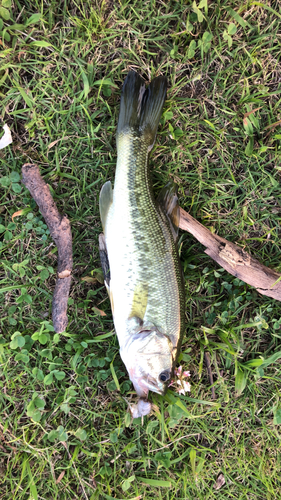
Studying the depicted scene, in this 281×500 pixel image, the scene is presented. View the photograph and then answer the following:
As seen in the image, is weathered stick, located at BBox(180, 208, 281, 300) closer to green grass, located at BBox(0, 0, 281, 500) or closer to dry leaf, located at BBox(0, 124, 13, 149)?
green grass, located at BBox(0, 0, 281, 500)

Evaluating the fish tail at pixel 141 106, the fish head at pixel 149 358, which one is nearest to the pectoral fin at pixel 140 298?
the fish head at pixel 149 358

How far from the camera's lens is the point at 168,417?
2789mm

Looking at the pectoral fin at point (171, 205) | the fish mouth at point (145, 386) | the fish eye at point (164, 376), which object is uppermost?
the pectoral fin at point (171, 205)

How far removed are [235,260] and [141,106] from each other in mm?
1520

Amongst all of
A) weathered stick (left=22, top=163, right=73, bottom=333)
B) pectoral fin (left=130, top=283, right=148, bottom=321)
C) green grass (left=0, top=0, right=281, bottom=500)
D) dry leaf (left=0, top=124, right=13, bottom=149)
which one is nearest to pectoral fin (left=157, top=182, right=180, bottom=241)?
green grass (left=0, top=0, right=281, bottom=500)

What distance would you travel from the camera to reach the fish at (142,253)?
2.34 m

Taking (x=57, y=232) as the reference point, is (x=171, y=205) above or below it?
above

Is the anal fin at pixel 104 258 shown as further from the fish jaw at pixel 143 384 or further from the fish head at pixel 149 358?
the fish jaw at pixel 143 384

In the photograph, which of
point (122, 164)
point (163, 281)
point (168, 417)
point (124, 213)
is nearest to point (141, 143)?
point (122, 164)

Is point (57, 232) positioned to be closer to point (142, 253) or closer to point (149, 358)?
point (142, 253)

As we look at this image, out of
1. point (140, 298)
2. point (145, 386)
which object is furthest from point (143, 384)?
point (140, 298)

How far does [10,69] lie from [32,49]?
0.83 feet

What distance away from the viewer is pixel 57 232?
2545 mm

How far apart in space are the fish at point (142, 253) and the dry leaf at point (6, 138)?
0.95 metres
